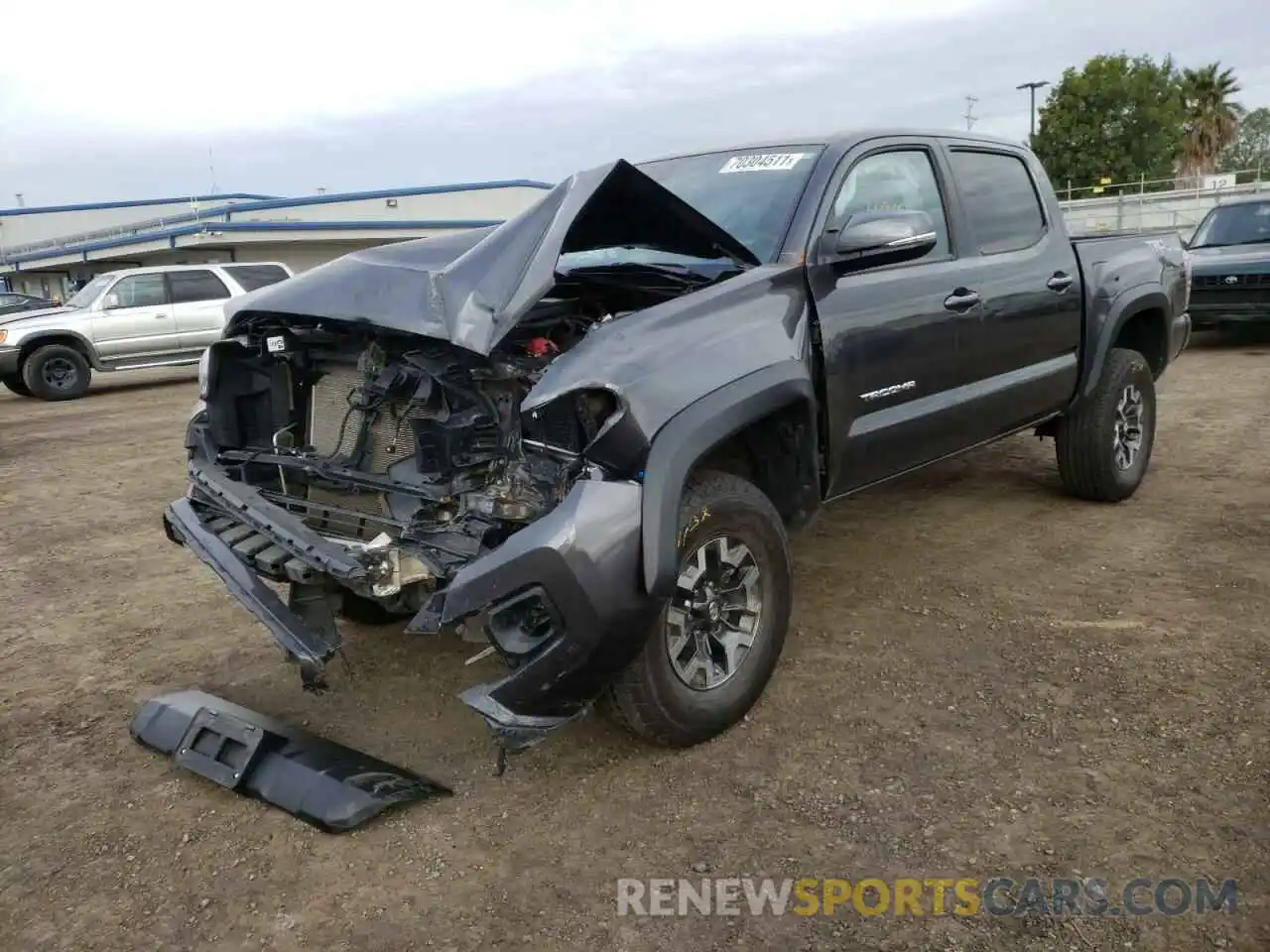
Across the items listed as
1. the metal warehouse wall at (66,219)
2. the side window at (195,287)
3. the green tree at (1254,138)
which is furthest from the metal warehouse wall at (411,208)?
the green tree at (1254,138)

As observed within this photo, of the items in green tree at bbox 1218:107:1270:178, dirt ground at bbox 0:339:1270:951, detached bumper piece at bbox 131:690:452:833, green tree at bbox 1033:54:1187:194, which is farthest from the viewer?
green tree at bbox 1218:107:1270:178

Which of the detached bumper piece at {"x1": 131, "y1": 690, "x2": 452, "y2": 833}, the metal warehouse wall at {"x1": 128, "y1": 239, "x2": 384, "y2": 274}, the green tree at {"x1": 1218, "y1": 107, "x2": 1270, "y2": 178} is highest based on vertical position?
the green tree at {"x1": 1218, "y1": 107, "x2": 1270, "y2": 178}

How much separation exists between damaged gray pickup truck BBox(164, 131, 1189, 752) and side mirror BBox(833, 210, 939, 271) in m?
0.01

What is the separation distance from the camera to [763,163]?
160 inches

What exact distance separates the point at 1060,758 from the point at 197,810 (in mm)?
2673

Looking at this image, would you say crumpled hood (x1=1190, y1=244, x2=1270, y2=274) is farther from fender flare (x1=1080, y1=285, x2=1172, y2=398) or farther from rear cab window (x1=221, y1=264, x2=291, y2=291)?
rear cab window (x1=221, y1=264, x2=291, y2=291)

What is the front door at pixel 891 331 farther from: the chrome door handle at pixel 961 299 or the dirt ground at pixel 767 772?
the dirt ground at pixel 767 772

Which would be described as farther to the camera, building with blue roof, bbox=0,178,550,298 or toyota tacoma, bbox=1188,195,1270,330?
building with blue roof, bbox=0,178,550,298

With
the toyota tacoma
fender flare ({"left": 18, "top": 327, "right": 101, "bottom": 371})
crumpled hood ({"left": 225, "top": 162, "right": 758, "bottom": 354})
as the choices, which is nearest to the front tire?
crumpled hood ({"left": 225, "top": 162, "right": 758, "bottom": 354})

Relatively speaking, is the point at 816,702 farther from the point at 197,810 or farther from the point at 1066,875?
the point at 197,810

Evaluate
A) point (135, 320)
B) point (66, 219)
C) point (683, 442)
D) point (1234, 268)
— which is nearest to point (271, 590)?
point (683, 442)

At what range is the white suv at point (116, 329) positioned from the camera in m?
13.7

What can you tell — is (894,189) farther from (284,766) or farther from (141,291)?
(141,291)

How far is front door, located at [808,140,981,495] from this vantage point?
3572 millimetres
